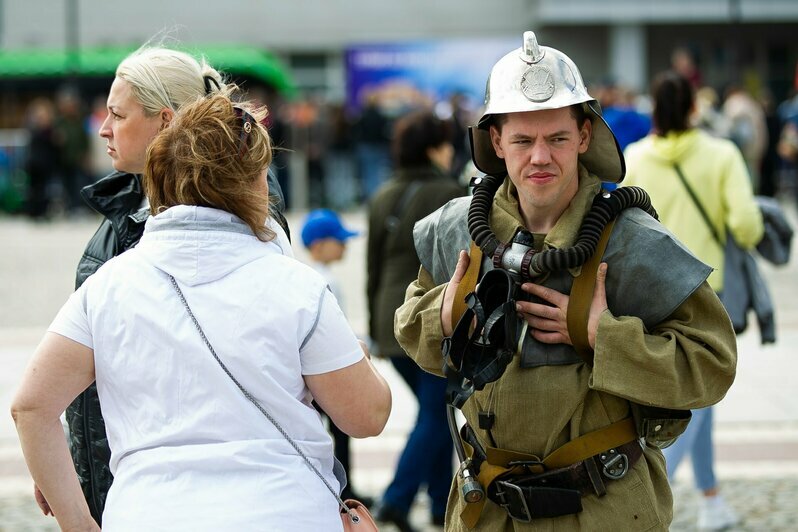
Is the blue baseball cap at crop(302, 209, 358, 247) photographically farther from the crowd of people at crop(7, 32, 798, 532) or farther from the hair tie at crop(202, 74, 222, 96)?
the hair tie at crop(202, 74, 222, 96)

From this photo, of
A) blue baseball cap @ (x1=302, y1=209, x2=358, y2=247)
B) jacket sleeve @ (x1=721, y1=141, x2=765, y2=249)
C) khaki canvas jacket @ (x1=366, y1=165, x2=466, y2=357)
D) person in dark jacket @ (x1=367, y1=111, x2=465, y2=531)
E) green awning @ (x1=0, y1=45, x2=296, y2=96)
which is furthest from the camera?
green awning @ (x1=0, y1=45, x2=296, y2=96)

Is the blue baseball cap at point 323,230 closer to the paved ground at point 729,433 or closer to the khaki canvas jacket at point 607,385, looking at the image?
the paved ground at point 729,433

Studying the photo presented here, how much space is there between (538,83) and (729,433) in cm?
473

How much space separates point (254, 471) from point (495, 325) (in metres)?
0.63

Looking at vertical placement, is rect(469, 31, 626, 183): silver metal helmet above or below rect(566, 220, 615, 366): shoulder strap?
above

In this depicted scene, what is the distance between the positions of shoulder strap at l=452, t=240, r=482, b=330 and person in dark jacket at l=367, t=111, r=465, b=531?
99.6 inches

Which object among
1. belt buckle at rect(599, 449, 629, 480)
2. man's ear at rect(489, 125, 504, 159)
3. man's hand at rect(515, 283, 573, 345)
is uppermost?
man's ear at rect(489, 125, 504, 159)

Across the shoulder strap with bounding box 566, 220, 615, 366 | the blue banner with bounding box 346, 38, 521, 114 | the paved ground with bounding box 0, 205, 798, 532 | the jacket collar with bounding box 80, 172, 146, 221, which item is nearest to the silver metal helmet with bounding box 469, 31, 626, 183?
the shoulder strap with bounding box 566, 220, 615, 366

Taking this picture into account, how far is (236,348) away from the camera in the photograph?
2432mm

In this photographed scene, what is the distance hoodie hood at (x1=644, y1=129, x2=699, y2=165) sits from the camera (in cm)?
527

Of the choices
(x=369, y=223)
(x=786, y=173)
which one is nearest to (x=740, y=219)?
(x=369, y=223)

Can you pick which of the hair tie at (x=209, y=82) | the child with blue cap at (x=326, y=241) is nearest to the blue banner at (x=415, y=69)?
the child with blue cap at (x=326, y=241)

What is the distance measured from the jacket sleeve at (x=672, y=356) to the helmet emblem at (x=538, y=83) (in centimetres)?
52

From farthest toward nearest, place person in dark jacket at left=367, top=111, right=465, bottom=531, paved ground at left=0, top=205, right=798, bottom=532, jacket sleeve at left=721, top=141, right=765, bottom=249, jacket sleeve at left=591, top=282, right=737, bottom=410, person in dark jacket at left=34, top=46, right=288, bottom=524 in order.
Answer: paved ground at left=0, top=205, right=798, bottom=532
person in dark jacket at left=367, top=111, right=465, bottom=531
jacket sleeve at left=721, top=141, right=765, bottom=249
person in dark jacket at left=34, top=46, right=288, bottom=524
jacket sleeve at left=591, top=282, right=737, bottom=410
